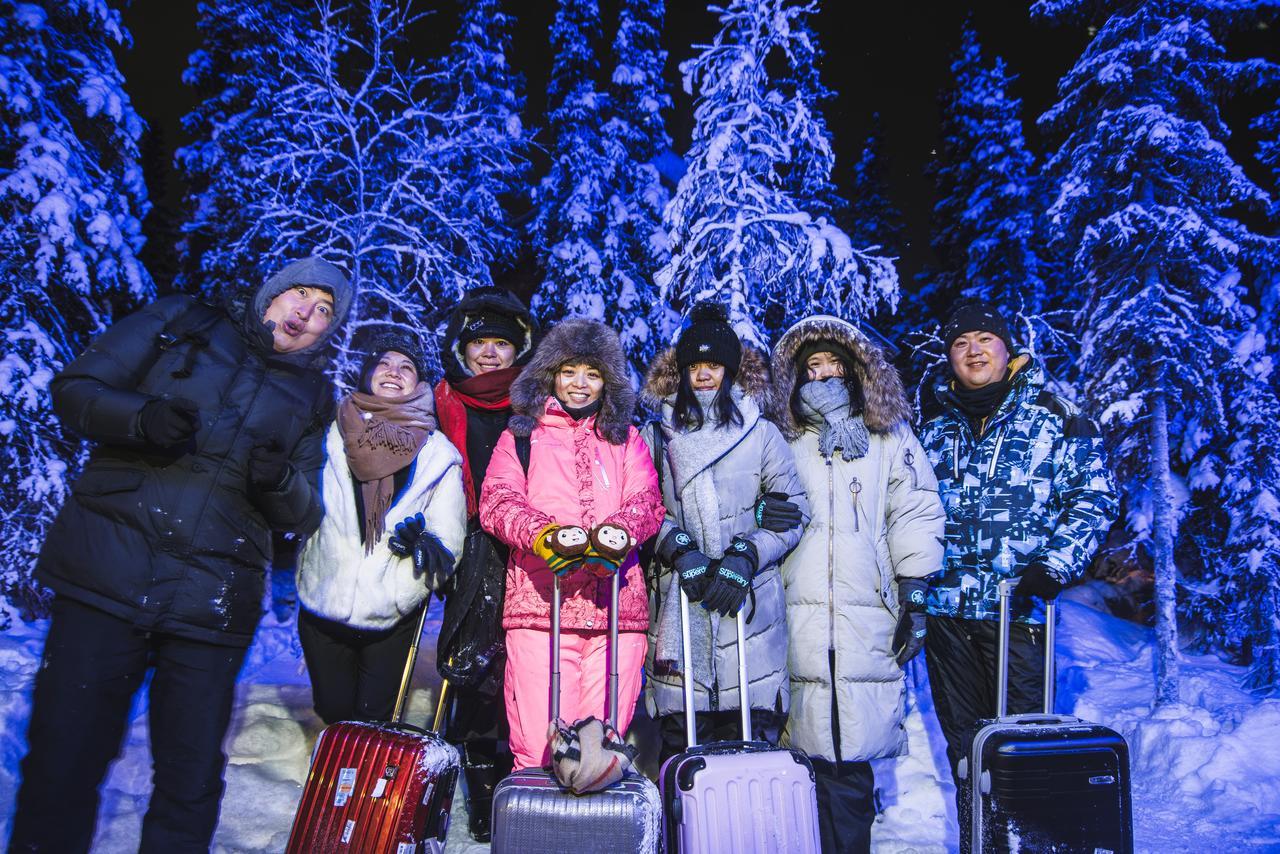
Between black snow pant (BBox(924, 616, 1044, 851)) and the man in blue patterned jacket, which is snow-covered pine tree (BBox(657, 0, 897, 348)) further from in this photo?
black snow pant (BBox(924, 616, 1044, 851))

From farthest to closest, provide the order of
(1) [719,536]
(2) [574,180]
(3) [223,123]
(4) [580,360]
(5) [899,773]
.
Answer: (2) [574,180], (3) [223,123], (5) [899,773], (4) [580,360], (1) [719,536]

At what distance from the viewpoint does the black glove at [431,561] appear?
11.0 ft

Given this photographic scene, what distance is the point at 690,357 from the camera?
12.7 feet

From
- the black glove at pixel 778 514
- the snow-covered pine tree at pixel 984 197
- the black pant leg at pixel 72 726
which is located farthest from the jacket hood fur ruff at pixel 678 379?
the snow-covered pine tree at pixel 984 197

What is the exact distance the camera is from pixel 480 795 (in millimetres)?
4051

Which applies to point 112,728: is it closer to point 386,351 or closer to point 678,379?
point 386,351

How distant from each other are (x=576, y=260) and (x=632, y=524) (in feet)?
41.7

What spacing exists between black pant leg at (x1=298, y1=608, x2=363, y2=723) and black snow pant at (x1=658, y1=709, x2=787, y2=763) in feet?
5.24

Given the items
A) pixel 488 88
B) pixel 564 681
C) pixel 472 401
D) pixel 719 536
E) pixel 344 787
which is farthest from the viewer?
pixel 488 88

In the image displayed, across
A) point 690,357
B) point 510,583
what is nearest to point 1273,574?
point 690,357

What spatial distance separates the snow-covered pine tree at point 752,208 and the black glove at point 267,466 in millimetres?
8111

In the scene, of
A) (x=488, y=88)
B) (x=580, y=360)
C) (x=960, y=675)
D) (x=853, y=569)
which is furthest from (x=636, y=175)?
(x=960, y=675)

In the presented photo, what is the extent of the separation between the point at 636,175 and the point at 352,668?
14770 mm

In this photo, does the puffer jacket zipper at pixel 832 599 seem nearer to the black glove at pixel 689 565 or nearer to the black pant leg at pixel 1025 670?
the black glove at pixel 689 565
